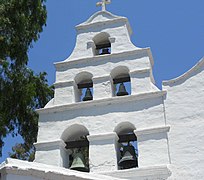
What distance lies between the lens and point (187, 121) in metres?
9.70

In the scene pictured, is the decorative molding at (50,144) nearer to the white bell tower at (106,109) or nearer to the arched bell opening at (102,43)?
the white bell tower at (106,109)

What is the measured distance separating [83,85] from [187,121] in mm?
2924

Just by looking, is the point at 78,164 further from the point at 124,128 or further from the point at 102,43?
the point at 102,43

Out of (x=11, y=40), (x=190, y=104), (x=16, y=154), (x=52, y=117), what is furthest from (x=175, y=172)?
(x=16, y=154)

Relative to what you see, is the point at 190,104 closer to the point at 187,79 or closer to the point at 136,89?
the point at 187,79

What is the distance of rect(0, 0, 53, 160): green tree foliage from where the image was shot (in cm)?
1054

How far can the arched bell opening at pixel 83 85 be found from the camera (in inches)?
436

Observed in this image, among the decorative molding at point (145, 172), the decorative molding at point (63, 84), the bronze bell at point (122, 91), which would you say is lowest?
the decorative molding at point (145, 172)

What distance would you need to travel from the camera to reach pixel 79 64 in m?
11.3

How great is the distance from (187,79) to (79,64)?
2766mm

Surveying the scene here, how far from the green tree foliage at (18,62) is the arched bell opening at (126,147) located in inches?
97.2

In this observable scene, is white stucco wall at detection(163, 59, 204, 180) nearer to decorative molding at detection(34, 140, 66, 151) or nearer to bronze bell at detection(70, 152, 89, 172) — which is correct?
bronze bell at detection(70, 152, 89, 172)

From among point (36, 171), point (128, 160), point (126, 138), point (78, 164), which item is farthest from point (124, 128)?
point (36, 171)

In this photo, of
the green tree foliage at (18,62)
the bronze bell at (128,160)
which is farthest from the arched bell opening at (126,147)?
the green tree foliage at (18,62)
